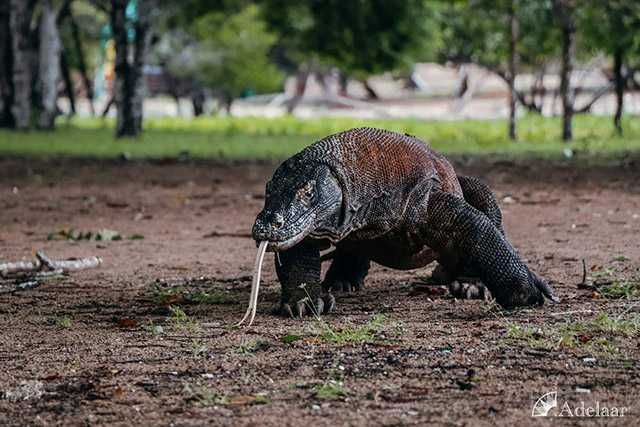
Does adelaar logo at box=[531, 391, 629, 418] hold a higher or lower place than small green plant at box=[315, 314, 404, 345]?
higher

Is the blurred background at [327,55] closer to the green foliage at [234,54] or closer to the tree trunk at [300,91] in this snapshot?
the green foliage at [234,54]

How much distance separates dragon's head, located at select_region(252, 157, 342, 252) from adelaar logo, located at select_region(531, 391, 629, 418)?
123 centimetres

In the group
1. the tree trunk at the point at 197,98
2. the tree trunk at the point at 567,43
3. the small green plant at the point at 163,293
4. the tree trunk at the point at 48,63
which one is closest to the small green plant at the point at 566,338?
the small green plant at the point at 163,293

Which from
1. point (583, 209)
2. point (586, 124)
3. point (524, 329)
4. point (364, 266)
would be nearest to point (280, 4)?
point (586, 124)

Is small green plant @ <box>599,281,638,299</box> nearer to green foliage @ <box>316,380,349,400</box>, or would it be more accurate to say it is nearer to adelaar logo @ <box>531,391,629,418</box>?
adelaar logo @ <box>531,391,629,418</box>

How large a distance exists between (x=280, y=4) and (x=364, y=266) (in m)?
14.5

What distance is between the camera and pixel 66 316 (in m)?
4.07

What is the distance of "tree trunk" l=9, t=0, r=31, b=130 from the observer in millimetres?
19219

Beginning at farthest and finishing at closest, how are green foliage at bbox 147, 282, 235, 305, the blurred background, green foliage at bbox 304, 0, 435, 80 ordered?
1. green foliage at bbox 304, 0, 435, 80
2. the blurred background
3. green foliage at bbox 147, 282, 235, 305

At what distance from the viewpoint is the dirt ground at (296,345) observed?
2.67m

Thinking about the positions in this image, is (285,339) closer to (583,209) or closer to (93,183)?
(583,209)

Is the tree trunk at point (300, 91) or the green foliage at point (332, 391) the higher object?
the tree trunk at point (300, 91)

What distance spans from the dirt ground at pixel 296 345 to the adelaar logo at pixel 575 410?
20 mm

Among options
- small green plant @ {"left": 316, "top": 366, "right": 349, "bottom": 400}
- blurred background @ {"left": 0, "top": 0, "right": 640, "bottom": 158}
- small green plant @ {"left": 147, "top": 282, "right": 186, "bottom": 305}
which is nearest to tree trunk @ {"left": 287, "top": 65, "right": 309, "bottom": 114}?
blurred background @ {"left": 0, "top": 0, "right": 640, "bottom": 158}
